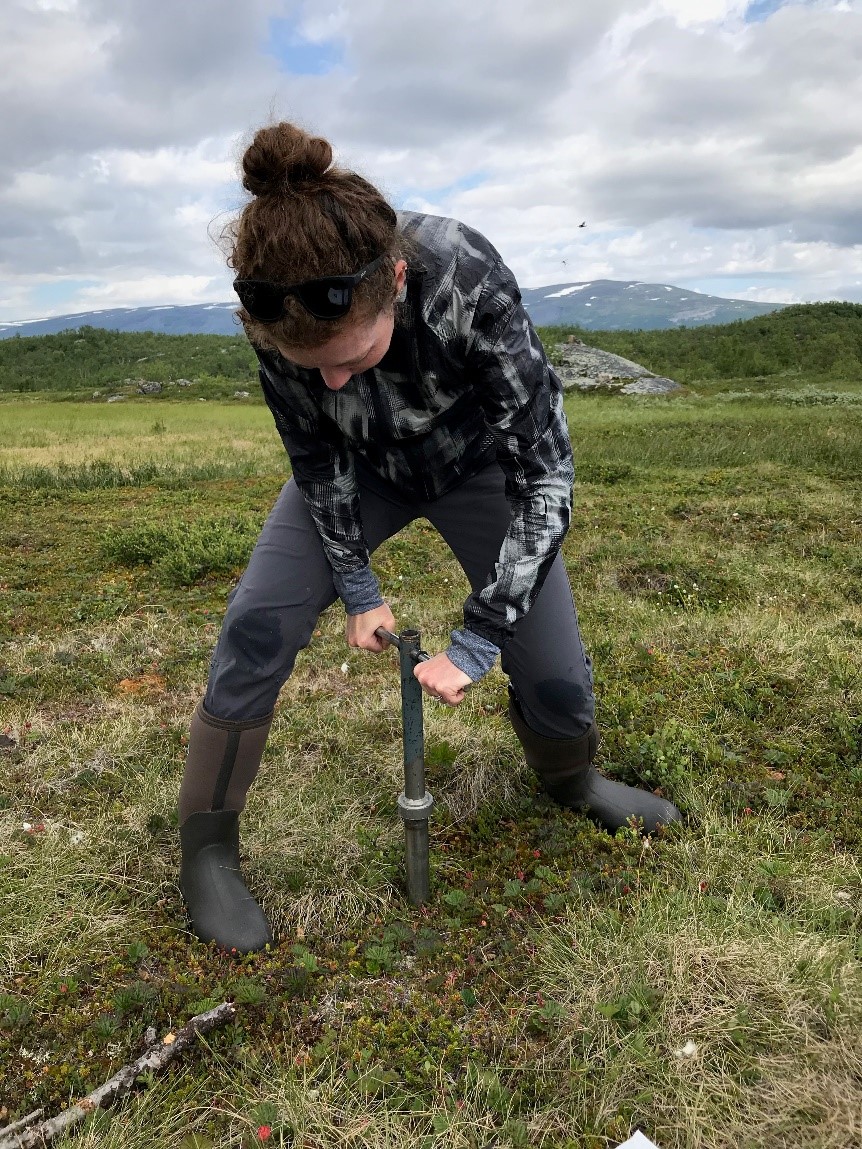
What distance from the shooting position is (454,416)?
9.39 feet

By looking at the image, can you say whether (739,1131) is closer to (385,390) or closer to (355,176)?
(385,390)

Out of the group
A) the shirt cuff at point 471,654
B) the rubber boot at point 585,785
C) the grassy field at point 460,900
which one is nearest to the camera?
the grassy field at point 460,900

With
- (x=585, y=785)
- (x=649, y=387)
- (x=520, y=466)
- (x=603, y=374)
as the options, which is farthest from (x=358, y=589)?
(x=603, y=374)

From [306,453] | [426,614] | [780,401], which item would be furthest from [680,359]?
[306,453]

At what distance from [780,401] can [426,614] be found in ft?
76.0

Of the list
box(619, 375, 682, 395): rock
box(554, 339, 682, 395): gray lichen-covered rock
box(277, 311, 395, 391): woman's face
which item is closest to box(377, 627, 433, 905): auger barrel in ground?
box(277, 311, 395, 391): woman's face

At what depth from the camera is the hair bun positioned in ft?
6.70

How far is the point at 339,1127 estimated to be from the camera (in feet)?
7.23

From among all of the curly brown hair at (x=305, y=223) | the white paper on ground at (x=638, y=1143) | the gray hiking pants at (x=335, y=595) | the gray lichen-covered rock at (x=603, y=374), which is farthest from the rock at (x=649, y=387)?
the white paper on ground at (x=638, y=1143)

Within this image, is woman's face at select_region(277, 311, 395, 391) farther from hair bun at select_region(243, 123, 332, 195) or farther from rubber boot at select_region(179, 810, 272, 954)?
rubber boot at select_region(179, 810, 272, 954)

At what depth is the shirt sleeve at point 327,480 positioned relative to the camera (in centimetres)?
290

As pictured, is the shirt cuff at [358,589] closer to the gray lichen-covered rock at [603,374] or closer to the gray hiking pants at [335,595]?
the gray hiking pants at [335,595]

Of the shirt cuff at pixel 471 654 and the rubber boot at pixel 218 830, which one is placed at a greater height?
the shirt cuff at pixel 471 654

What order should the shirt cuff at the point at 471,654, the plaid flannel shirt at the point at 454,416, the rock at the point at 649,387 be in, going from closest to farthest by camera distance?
the plaid flannel shirt at the point at 454,416 < the shirt cuff at the point at 471,654 < the rock at the point at 649,387
